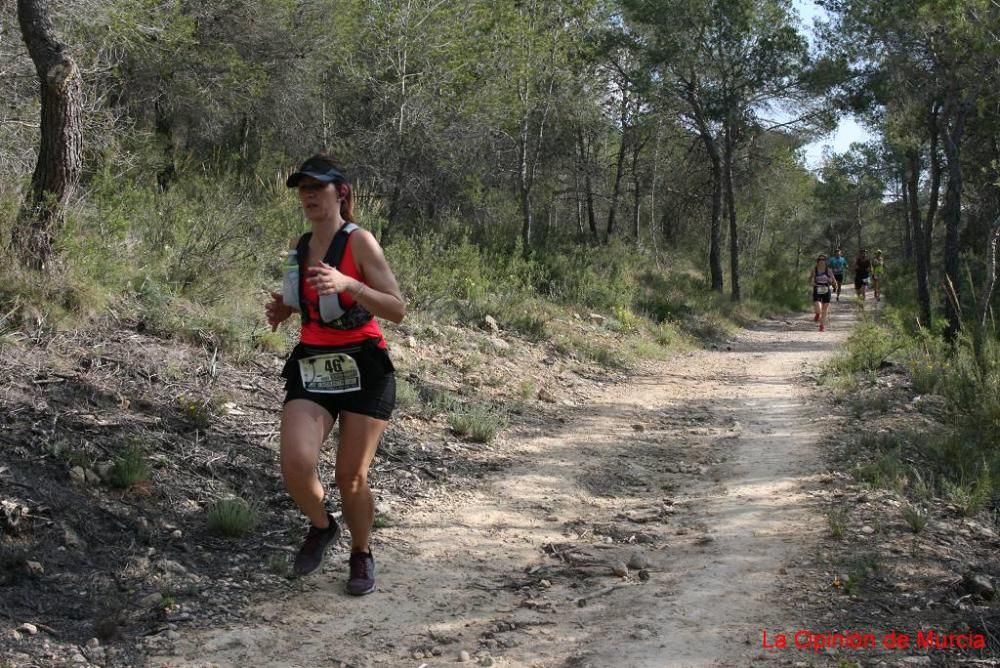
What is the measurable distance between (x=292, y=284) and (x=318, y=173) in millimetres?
495

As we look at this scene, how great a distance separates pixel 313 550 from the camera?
3896 millimetres

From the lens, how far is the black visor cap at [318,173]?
358 cm

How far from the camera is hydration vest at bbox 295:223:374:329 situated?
347 cm

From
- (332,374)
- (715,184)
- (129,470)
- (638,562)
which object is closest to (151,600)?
(129,470)

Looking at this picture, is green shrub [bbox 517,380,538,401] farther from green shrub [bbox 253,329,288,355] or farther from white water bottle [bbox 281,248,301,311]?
white water bottle [bbox 281,248,301,311]

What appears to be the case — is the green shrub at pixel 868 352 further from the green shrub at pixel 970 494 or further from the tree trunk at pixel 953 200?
the green shrub at pixel 970 494

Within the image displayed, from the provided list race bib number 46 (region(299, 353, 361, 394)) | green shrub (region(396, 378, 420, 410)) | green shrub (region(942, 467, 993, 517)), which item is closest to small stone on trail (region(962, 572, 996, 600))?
green shrub (region(942, 467, 993, 517))

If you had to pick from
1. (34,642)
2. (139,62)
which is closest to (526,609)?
(34,642)

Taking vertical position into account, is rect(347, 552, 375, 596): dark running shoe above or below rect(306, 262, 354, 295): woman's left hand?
below

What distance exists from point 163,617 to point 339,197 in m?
1.94

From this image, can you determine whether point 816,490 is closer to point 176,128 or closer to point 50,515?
point 50,515

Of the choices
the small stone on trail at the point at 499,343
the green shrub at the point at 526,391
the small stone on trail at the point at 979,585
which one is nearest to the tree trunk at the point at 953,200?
the small stone on trail at the point at 499,343

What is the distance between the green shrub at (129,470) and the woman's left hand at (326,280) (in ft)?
6.10

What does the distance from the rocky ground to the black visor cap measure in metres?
1.86
